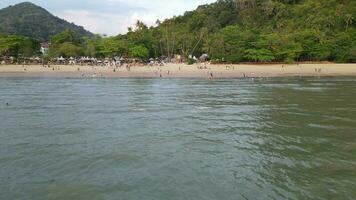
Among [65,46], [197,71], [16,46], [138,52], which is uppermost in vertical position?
[65,46]

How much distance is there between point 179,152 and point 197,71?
6275cm

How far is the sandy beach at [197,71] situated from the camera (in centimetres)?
7419

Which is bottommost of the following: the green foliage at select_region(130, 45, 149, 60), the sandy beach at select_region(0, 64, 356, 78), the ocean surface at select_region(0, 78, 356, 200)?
the ocean surface at select_region(0, 78, 356, 200)

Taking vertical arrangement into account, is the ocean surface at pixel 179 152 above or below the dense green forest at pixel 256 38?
below

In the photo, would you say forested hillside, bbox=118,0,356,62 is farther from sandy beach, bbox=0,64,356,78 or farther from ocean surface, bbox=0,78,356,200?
ocean surface, bbox=0,78,356,200

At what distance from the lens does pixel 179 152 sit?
59.4ft

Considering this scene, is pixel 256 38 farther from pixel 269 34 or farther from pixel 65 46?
pixel 65 46

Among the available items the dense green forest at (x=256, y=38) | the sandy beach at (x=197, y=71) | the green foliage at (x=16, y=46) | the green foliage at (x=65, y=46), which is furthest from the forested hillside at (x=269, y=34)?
the green foliage at (x=16, y=46)

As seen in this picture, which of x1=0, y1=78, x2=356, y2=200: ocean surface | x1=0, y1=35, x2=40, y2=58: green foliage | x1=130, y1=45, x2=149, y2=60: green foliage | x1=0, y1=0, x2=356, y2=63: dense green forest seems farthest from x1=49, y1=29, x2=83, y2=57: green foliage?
x1=0, y1=78, x2=356, y2=200: ocean surface

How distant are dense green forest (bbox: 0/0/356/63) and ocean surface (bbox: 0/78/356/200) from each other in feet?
193

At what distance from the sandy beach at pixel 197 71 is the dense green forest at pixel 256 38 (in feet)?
17.4

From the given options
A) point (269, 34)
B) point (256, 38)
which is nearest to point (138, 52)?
point (256, 38)

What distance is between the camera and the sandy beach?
243 feet

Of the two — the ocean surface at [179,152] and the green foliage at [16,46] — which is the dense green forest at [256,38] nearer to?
the green foliage at [16,46]
